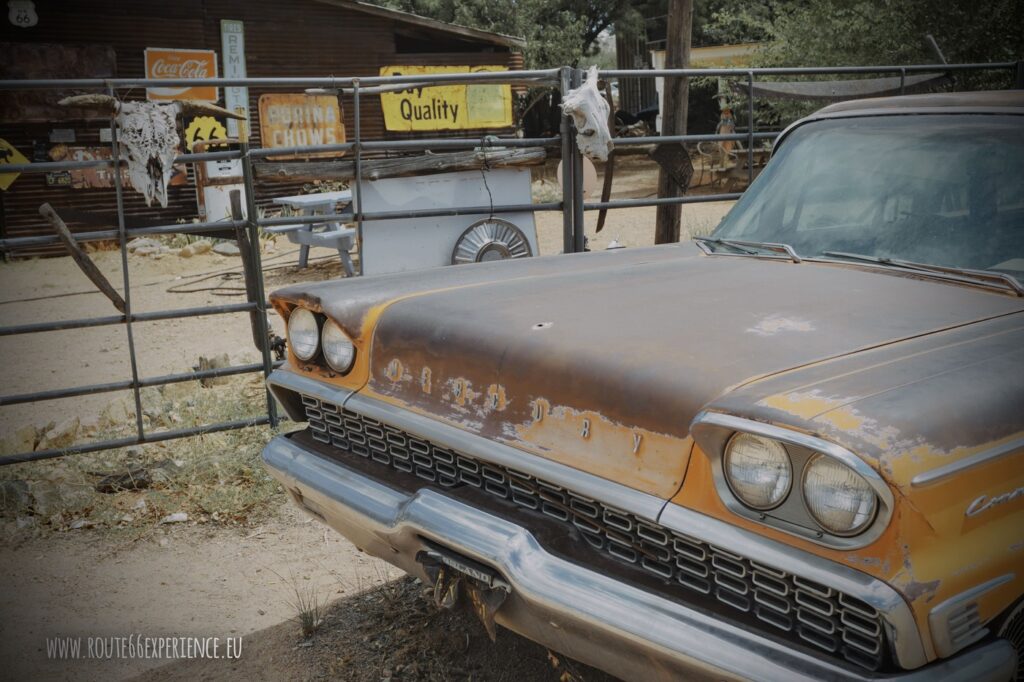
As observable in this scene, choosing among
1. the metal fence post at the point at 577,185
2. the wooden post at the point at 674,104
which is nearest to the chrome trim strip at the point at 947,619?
the metal fence post at the point at 577,185

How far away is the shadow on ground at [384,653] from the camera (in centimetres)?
296

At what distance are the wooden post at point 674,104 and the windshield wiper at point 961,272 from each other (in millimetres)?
4609

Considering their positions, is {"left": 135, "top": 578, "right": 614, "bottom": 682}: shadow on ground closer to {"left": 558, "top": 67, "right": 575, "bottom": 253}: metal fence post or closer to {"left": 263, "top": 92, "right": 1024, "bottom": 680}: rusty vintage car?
{"left": 263, "top": 92, "right": 1024, "bottom": 680}: rusty vintage car

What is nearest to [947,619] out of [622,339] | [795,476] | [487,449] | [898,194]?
[795,476]

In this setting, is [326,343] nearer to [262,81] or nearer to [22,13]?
[262,81]

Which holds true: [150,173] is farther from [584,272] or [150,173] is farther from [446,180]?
[584,272]

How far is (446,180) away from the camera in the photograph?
6215 mm

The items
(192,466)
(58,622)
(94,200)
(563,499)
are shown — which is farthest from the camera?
(94,200)

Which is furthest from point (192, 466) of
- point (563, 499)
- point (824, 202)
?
point (824, 202)

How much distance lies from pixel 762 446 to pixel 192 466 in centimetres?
362

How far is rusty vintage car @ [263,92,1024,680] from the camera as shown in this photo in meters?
1.71

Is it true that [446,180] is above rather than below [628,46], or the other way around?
A: below

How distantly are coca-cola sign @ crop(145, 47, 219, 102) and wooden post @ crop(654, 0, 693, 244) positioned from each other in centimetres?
880

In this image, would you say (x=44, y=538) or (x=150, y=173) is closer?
(x=44, y=538)
